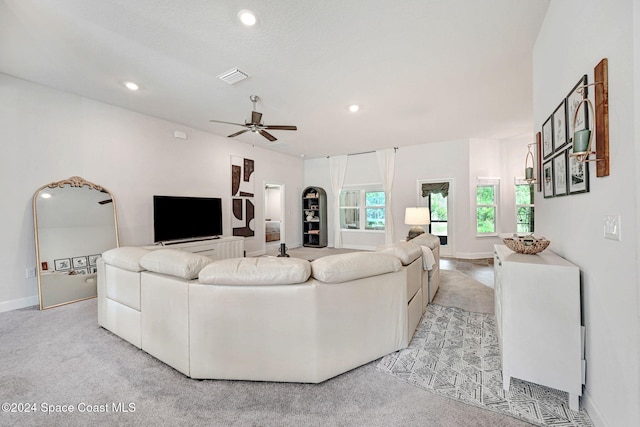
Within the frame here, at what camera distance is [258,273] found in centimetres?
167

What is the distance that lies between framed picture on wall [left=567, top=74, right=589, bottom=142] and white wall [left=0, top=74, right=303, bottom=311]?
525cm

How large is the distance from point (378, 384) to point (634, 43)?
84.8 inches

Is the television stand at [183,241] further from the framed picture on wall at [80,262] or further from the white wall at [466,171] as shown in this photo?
the white wall at [466,171]

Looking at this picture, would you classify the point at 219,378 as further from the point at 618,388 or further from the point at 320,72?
the point at 320,72

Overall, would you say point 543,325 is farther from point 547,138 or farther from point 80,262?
point 80,262

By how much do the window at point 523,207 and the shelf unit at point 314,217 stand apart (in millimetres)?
4775

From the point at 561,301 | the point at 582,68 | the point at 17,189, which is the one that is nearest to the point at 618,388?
the point at 561,301

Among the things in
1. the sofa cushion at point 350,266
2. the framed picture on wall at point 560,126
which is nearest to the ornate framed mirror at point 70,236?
the sofa cushion at point 350,266

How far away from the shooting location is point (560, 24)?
5.93 ft

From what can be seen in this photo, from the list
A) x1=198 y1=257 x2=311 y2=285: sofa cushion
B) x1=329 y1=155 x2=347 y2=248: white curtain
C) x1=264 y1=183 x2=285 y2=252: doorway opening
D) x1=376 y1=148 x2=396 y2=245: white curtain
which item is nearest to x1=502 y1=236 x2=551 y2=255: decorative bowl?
x1=198 y1=257 x2=311 y2=285: sofa cushion

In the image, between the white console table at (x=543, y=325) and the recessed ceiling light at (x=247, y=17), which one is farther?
the recessed ceiling light at (x=247, y=17)

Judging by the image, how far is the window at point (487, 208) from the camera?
600 cm

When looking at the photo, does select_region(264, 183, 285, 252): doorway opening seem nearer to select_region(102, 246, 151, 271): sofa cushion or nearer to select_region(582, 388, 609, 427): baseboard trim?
select_region(102, 246, 151, 271): sofa cushion

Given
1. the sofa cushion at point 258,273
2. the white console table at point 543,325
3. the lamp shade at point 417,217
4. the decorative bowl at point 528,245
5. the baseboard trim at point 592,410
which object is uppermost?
the lamp shade at point 417,217
